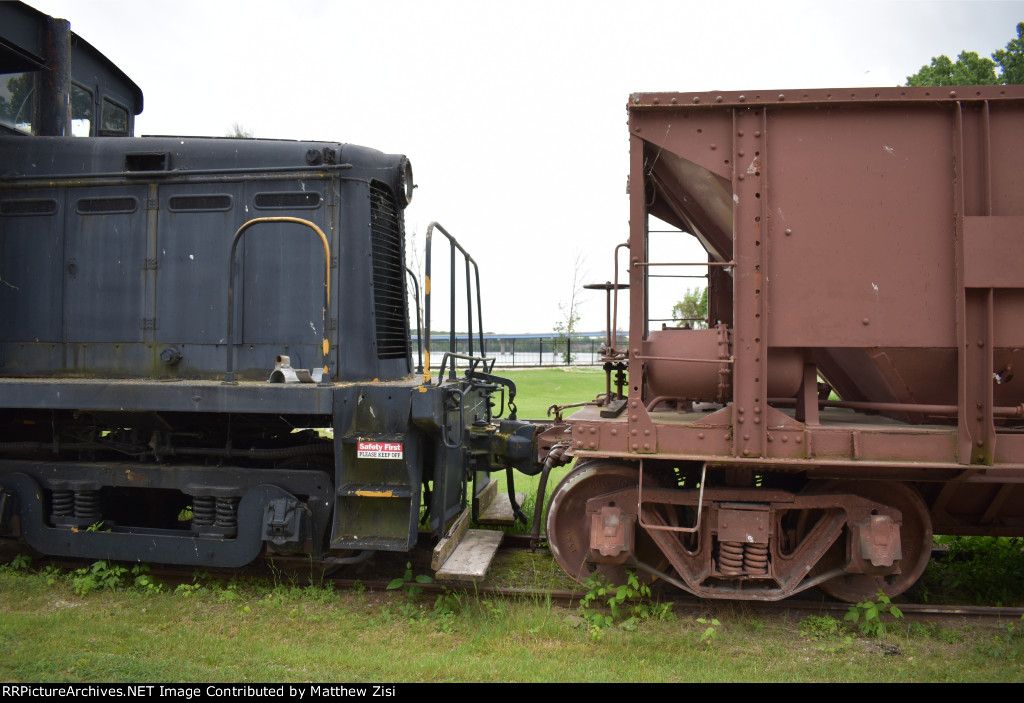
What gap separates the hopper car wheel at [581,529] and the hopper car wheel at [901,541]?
1.20 meters

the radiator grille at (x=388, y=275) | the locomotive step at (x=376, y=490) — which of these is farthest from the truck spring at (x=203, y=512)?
the radiator grille at (x=388, y=275)

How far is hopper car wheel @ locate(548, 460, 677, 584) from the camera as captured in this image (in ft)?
15.6

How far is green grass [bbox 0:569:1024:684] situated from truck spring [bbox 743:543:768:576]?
0.45m

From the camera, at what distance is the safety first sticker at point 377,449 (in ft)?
A: 15.6

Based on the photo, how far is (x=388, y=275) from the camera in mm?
→ 5734

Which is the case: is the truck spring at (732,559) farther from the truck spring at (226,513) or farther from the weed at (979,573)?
the truck spring at (226,513)

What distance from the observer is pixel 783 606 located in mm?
4832

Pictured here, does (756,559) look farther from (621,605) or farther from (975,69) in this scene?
(975,69)

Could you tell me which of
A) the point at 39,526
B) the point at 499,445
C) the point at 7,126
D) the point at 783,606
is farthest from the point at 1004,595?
the point at 7,126

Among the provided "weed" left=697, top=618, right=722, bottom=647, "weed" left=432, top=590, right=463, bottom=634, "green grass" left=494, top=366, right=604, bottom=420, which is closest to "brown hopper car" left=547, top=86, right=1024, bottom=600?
"weed" left=697, top=618, right=722, bottom=647

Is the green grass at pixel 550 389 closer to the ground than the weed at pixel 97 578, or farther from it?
farther from it

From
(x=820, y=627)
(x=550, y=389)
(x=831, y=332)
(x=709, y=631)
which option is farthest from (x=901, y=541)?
(x=550, y=389)

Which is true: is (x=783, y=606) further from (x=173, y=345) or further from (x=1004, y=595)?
(x=173, y=345)

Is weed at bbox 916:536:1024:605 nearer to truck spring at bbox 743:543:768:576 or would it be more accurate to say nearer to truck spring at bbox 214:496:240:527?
→ truck spring at bbox 743:543:768:576
